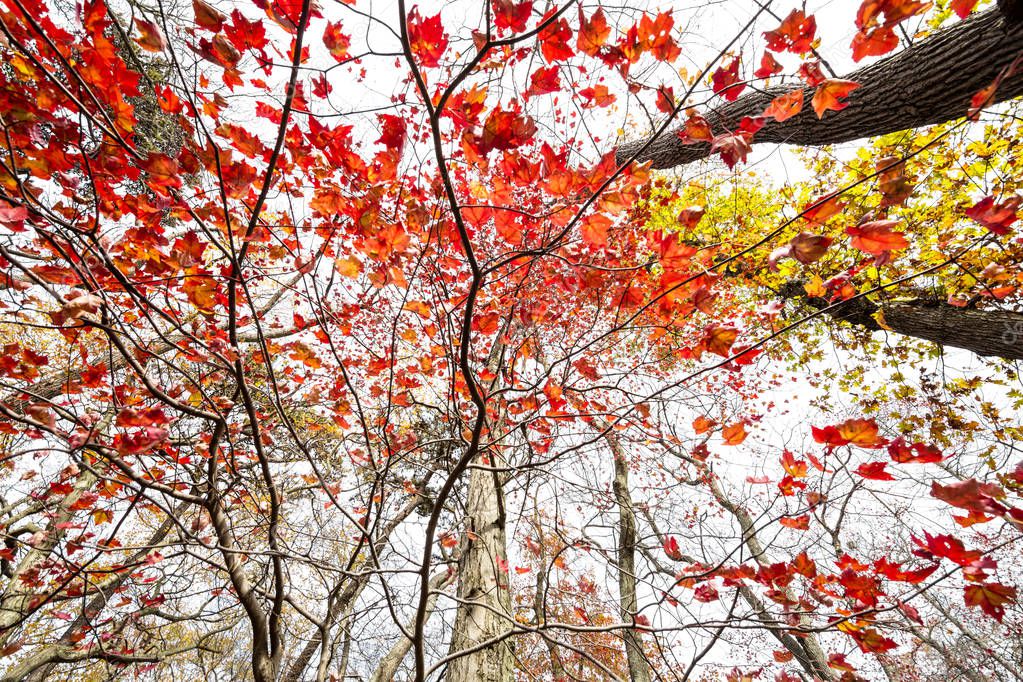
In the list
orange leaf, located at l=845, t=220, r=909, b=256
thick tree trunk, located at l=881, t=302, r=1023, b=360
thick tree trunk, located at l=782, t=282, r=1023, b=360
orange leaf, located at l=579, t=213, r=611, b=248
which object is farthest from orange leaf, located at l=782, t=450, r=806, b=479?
thick tree trunk, located at l=881, t=302, r=1023, b=360

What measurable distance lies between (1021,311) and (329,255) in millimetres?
5892

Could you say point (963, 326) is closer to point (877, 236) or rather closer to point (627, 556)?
point (877, 236)

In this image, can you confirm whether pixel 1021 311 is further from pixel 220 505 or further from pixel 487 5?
pixel 220 505

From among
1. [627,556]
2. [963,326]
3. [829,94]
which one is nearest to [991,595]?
[829,94]

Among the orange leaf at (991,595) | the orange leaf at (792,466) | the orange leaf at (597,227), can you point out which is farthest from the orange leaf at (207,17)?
the orange leaf at (991,595)

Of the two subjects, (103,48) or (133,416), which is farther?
(103,48)

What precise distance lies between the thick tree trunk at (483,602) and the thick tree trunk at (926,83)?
109 inches

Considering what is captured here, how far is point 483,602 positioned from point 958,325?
16.2 ft

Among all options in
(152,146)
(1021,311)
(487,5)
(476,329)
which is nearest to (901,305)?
(1021,311)

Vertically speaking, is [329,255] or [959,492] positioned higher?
[329,255]

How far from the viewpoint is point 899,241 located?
118cm

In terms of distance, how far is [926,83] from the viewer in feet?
7.06

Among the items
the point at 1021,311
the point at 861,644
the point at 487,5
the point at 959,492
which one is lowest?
the point at 861,644

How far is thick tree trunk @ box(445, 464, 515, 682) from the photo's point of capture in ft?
8.43
